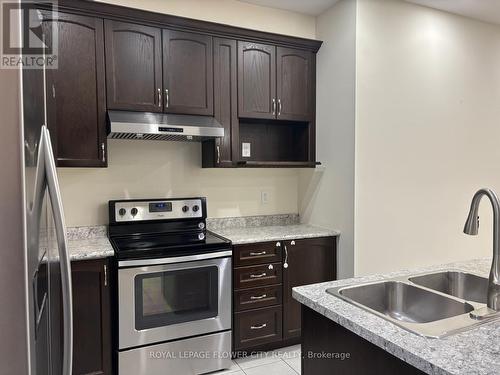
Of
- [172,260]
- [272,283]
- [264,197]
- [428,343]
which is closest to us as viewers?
[428,343]

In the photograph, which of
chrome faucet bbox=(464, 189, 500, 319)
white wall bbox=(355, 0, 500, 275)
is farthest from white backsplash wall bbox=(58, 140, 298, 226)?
chrome faucet bbox=(464, 189, 500, 319)

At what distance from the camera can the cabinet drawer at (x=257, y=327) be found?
2645mm

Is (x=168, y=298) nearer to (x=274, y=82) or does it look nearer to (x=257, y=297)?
(x=257, y=297)

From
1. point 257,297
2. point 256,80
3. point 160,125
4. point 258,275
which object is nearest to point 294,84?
point 256,80

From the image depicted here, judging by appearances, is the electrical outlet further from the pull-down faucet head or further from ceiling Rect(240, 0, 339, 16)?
the pull-down faucet head

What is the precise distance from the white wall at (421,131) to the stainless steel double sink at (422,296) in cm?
118

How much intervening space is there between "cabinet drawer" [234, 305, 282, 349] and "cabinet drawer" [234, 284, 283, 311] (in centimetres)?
4

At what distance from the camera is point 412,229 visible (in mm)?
3096

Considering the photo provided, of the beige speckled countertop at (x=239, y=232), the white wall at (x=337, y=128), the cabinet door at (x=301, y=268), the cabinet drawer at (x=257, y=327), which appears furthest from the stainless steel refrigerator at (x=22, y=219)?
the white wall at (x=337, y=128)

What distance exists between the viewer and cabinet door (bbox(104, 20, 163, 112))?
248 cm

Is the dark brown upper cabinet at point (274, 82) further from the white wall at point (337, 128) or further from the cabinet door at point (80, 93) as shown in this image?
the cabinet door at point (80, 93)

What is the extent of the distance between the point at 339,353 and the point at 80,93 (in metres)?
2.24

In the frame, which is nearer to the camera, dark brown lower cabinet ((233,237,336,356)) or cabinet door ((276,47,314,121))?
dark brown lower cabinet ((233,237,336,356))

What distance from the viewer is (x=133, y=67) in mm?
2543
